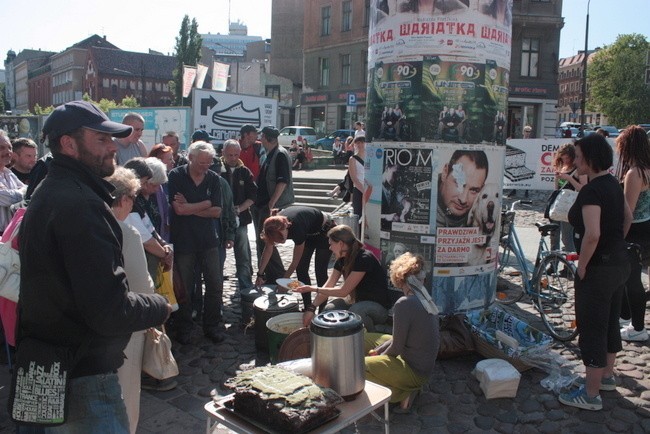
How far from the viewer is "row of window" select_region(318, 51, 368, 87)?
41688 mm

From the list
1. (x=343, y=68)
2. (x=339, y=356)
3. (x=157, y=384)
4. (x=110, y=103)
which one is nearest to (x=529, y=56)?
(x=343, y=68)

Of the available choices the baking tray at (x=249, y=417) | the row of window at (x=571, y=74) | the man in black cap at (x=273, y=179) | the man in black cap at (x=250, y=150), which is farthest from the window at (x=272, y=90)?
the row of window at (x=571, y=74)

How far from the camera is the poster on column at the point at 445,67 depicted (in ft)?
17.8

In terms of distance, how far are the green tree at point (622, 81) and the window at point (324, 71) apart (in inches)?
1435

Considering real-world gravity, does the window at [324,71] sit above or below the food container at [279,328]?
above

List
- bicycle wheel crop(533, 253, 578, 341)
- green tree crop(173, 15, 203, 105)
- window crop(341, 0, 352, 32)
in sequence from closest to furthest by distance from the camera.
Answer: bicycle wheel crop(533, 253, 578, 341) < window crop(341, 0, 352, 32) < green tree crop(173, 15, 203, 105)

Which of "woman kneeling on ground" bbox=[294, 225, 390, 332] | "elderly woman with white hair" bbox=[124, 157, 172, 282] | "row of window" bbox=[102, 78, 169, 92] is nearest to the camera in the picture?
"elderly woman with white hair" bbox=[124, 157, 172, 282]

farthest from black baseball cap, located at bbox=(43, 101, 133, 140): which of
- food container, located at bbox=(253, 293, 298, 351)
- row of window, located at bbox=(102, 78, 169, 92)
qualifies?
row of window, located at bbox=(102, 78, 169, 92)

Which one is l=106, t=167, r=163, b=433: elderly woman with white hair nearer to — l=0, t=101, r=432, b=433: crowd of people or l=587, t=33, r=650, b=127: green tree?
l=0, t=101, r=432, b=433: crowd of people

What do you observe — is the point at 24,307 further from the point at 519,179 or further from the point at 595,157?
the point at 519,179

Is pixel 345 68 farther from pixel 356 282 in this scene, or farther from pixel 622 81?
pixel 356 282

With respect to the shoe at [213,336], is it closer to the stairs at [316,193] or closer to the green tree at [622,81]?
the stairs at [316,193]

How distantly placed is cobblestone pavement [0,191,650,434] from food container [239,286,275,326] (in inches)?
15.5

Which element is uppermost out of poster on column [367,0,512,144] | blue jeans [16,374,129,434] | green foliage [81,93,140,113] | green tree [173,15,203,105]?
green tree [173,15,203,105]
